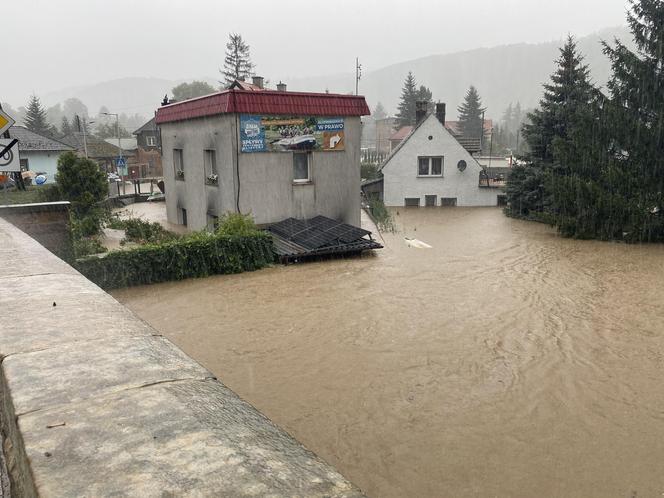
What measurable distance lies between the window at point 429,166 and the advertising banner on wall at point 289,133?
1754 centimetres

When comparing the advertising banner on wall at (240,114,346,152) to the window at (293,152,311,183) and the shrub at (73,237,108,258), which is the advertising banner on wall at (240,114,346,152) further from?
the shrub at (73,237,108,258)

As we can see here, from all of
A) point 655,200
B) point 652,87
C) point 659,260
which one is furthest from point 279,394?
point 652,87

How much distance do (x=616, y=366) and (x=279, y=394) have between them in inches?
241

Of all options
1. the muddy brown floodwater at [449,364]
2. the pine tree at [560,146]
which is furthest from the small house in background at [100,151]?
the muddy brown floodwater at [449,364]

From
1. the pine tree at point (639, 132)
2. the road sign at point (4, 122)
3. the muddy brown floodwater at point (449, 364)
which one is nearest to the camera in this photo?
the muddy brown floodwater at point (449, 364)

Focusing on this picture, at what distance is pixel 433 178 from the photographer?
3772 centimetres

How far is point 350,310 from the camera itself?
13016 mm

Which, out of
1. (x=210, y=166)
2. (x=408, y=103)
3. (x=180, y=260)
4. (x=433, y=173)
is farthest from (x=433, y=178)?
(x=408, y=103)

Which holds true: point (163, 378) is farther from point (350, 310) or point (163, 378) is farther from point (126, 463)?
point (350, 310)

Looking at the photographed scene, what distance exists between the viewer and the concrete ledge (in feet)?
4.84

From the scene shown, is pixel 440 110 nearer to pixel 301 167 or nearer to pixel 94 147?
pixel 301 167

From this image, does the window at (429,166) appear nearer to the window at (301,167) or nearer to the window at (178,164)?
the window at (301,167)

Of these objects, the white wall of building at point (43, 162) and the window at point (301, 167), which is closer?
the window at point (301, 167)

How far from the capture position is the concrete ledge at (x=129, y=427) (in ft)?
4.84
